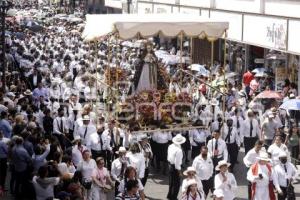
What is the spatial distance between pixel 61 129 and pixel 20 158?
3306mm

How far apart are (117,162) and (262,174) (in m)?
2.69

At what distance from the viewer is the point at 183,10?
35.9 m

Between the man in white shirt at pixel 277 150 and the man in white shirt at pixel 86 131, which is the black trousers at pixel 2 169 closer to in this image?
the man in white shirt at pixel 86 131

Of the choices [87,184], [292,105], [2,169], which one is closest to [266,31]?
[292,105]

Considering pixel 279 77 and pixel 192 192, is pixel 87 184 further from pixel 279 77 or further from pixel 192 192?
pixel 279 77

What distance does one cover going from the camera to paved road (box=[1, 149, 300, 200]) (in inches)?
594

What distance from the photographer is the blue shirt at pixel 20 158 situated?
45.0 feet

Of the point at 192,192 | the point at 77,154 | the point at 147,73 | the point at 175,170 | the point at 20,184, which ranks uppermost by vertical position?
the point at 147,73

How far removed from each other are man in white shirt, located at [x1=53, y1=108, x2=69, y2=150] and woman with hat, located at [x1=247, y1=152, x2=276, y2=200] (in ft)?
18.3

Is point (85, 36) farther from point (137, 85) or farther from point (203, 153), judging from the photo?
point (203, 153)

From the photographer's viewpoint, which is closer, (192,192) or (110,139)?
(192,192)

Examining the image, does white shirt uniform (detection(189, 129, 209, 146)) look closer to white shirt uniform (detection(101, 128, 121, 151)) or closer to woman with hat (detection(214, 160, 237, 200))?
white shirt uniform (detection(101, 128, 121, 151))

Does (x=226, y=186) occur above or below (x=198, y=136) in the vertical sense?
below

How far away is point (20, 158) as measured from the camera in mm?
13789
